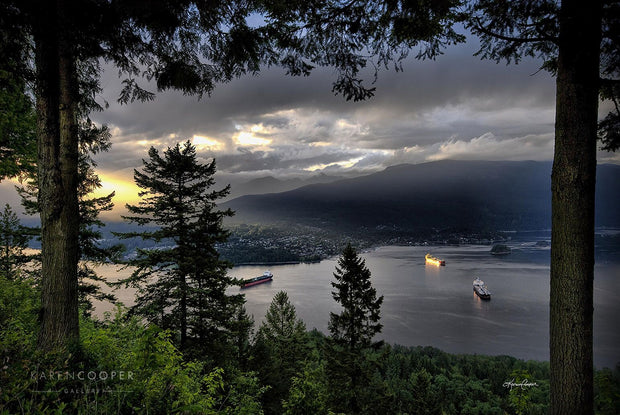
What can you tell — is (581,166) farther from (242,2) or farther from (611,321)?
(611,321)

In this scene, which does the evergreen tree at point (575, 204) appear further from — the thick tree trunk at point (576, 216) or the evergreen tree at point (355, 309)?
the evergreen tree at point (355, 309)

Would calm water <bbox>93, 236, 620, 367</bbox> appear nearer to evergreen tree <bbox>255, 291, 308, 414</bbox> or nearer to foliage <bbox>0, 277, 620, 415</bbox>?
evergreen tree <bbox>255, 291, 308, 414</bbox>

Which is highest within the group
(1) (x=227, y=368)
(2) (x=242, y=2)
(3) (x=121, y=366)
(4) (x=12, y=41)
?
(2) (x=242, y=2)

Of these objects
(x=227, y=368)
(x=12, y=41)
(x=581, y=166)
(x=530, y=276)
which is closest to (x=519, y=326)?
(x=530, y=276)

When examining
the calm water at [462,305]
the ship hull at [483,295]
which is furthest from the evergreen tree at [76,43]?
the ship hull at [483,295]

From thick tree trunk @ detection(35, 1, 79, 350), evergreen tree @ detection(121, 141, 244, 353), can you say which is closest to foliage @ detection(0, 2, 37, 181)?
thick tree trunk @ detection(35, 1, 79, 350)

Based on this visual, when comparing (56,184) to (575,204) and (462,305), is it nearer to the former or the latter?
(575,204)
